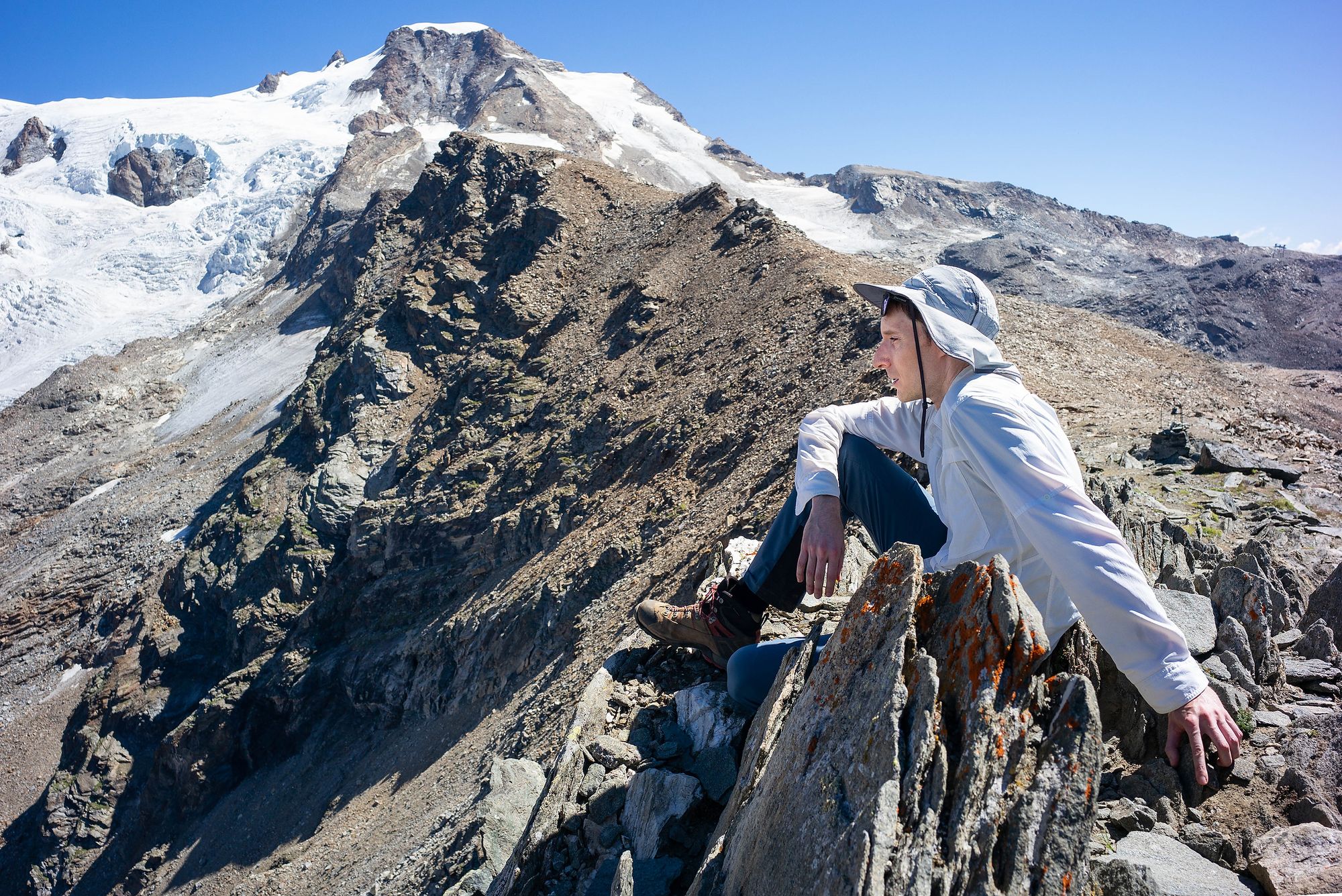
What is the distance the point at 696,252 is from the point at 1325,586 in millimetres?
21726

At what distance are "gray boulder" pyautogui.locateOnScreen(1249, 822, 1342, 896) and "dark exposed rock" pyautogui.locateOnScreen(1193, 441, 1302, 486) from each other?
6434 millimetres

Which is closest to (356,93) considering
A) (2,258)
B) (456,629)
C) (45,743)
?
(2,258)

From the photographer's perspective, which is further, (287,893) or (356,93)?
(356,93)

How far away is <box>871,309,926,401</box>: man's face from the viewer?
3389 millimetres

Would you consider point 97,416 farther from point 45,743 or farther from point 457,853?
point 457,853

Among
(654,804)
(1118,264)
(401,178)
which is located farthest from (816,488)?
(401,178)

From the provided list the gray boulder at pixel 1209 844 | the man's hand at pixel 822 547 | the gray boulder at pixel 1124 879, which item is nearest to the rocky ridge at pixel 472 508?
the gray boulder at pixel 1209 844

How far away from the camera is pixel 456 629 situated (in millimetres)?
18594

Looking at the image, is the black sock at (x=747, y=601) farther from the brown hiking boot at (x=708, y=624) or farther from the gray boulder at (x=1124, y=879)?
the gray boulder at (x=1124, y=879)

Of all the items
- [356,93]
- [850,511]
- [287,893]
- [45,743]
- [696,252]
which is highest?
[356,93]

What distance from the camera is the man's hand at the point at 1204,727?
227cm

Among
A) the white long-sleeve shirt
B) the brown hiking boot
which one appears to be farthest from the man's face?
the brown hiking boot

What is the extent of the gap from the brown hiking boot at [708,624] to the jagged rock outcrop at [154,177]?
115926mm

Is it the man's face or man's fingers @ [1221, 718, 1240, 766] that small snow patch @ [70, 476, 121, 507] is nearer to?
the man's face
